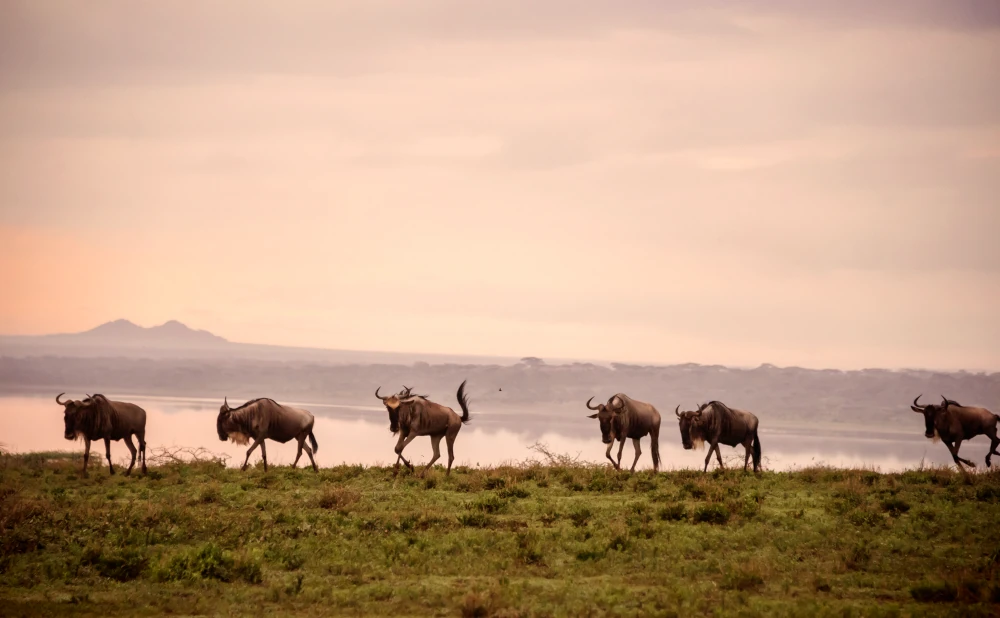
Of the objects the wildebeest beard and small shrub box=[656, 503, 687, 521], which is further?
the wildebeest beard

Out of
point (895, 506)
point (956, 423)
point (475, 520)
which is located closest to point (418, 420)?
point (475, 520)

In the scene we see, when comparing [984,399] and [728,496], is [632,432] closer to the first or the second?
[728,496]

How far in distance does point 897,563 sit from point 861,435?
142585 millimetres

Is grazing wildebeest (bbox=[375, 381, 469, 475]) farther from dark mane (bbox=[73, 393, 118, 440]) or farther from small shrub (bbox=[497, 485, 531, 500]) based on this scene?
dark mane (bbox=[73, 393, 118, 440])

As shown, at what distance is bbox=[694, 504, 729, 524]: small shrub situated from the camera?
64.6 feet

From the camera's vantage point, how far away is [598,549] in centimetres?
1762

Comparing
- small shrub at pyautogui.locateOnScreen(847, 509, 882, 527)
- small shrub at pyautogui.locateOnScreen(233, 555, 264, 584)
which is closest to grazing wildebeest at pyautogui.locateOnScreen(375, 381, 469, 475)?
small shrub at pyautogui.locateOnScreen(233, 555, 264, 584)

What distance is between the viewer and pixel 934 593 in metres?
15.0

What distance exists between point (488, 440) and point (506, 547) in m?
88.6

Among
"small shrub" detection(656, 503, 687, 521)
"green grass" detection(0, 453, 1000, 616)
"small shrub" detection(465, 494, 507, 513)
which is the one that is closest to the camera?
"green grass" detection(0, 453, 1000, 616)

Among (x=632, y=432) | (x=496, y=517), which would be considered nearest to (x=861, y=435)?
(x=632, y=432)

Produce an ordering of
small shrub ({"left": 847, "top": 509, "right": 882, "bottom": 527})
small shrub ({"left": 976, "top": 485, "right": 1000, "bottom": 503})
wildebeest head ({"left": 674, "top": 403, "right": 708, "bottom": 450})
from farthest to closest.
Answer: wildebeest head ({"left": 674, "top": 403, "right": 708, "bottom": 450}) → small shrub ({"left": 976, "top": 485, "right": 1000, "bottom": 503}) → small shrub ({"left": 847, "top": 509, "right": 882, "bottom": 527})

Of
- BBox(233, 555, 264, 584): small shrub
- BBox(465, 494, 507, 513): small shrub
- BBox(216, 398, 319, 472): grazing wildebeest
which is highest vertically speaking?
BBox(216, 398, 319, 472): grazing wildebeest

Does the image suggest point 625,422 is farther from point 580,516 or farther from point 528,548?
point 528,548
